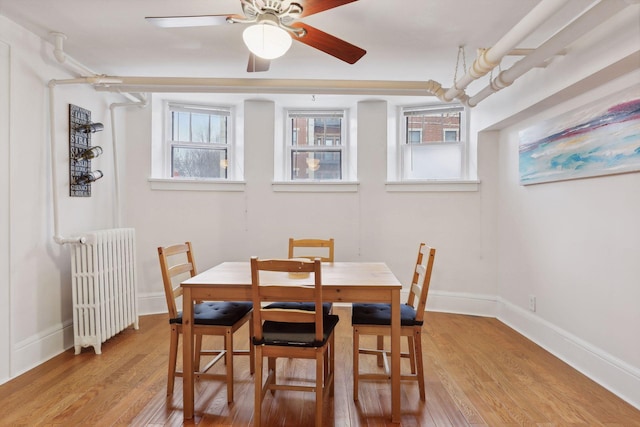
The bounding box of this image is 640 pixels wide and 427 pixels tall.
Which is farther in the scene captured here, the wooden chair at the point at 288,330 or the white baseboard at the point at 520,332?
the white baseboard at the point at 520,332

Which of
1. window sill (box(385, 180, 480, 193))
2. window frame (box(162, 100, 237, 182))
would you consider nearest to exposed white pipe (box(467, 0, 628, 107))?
window sill (box(385, 180, 480, 193))

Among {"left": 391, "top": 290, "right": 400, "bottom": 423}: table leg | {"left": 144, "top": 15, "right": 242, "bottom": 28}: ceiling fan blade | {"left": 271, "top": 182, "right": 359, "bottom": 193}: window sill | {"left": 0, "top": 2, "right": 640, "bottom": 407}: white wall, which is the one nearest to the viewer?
{"left": 144, "top": 15, "right": 242, "bottom": 28}: ceiling fan blade

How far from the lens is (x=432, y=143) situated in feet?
13.5

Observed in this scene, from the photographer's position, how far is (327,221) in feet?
13.1

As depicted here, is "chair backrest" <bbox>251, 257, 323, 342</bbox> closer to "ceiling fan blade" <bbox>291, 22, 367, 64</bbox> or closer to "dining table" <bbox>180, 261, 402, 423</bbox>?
"dining table" <bbox>180, 261, 402, 423</bbox>

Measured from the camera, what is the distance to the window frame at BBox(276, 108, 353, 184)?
4219mm

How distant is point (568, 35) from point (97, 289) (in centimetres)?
357

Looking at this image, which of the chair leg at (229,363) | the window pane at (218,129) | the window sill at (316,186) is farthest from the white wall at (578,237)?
the window pane at (218,129)

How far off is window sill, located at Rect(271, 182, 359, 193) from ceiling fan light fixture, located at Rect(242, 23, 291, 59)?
232 centimetres

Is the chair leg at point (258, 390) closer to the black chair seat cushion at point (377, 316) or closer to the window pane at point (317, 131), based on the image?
the black chair seat cushion at point (377, 316)

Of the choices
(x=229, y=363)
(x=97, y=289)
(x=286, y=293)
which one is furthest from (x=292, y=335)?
(x=97, y=289)

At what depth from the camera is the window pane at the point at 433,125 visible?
4.11 metres

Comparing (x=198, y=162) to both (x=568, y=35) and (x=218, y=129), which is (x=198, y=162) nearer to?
(x=218, y=129)

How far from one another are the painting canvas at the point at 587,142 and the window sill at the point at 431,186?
26.7 inches
